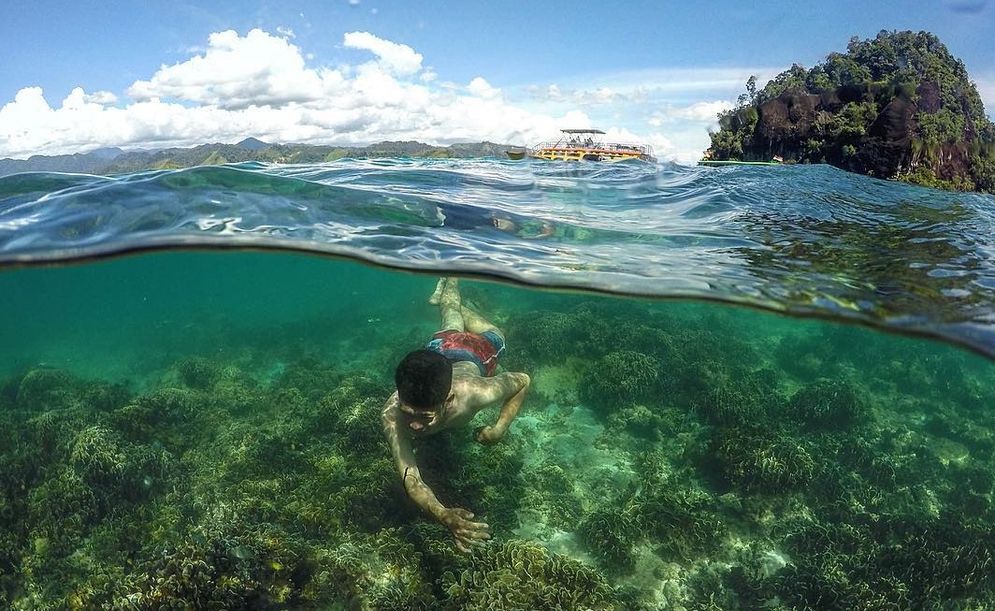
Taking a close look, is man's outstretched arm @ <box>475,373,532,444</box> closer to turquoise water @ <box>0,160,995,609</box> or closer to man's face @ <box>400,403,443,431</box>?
man's face @ <box>400,403,443,431</box>

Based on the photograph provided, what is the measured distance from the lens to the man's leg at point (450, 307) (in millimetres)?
11172

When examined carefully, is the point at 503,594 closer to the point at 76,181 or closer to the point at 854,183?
the point at 76,181

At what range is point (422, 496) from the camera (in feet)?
17.3

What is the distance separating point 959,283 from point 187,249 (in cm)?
1323

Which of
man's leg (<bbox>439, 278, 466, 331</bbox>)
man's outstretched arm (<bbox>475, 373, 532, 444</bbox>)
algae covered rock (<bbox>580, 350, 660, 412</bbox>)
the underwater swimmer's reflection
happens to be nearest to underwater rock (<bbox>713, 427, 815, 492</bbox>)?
algae covered rock (<bbox>580, 350, 660, 412</bbox>)

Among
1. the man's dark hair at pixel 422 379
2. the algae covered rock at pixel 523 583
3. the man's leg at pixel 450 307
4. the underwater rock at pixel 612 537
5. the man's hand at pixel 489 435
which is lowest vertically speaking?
the underwater rock at pixel 612 537

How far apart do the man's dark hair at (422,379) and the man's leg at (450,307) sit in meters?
5.44

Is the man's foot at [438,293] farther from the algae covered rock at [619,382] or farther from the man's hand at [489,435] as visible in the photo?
the man's hand at [489,435]

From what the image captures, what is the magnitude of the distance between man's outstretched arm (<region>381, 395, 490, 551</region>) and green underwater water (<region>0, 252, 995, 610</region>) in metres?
0.95

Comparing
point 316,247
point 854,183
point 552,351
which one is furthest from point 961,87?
point 316,247

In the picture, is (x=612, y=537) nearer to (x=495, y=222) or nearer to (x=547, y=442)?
(x=547, y=442)

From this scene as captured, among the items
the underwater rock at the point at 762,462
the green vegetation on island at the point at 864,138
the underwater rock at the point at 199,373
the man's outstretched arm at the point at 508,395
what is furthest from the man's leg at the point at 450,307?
the green vegetation on island at the point at 864,138

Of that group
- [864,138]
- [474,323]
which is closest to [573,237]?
[474,323]

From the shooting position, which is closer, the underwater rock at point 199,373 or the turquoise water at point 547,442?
the turquoise water at point 547,442
